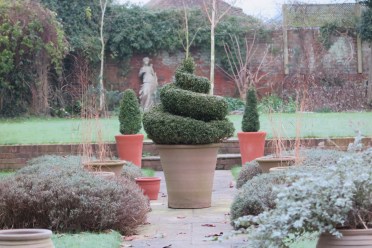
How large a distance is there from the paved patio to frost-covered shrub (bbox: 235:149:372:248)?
175cm

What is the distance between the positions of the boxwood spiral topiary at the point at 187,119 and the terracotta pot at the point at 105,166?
2.37 ft

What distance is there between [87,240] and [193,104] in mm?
2619

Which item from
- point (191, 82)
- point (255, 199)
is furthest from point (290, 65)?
point (255, 199)

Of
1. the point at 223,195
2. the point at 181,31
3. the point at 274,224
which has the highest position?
the point at 181,31

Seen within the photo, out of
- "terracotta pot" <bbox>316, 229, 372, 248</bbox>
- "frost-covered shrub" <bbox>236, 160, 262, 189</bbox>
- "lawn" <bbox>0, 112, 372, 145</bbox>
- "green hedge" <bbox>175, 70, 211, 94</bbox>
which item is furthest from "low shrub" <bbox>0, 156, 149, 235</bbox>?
"lawn" <bbox>0, 112, 372, 145</bbox>

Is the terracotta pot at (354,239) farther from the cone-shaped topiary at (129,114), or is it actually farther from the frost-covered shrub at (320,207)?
the cone-shaped topiary at (129,114)

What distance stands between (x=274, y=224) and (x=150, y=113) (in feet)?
14.4

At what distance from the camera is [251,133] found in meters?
11.3

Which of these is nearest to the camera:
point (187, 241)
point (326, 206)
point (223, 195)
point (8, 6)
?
point (326, 206)

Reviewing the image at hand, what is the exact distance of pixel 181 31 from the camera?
22.2 meters

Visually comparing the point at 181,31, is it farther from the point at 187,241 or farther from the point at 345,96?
the point at 187,241

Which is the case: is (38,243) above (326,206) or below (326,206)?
below

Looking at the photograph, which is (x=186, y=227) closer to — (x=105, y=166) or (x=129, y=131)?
(x=105, y=166)

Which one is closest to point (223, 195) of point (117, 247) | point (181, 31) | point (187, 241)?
point (187, 241)
